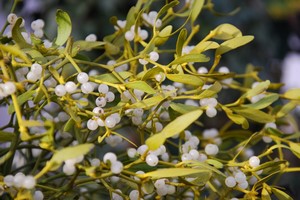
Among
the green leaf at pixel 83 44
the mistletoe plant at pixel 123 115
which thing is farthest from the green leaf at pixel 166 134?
the green leaf at pixel 83 44

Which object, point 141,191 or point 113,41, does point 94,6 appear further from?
point 141,191

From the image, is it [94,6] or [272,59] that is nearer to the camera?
[94,6]

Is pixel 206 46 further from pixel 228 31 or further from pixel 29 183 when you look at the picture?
pixel 29 183

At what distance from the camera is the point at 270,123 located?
43 cm

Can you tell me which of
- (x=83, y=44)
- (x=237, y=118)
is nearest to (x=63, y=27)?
(x=83, y=44)

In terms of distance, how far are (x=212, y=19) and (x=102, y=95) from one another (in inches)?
40.5

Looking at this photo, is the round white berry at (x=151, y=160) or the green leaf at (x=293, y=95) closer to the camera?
the round white berry at (x=151, y=160)

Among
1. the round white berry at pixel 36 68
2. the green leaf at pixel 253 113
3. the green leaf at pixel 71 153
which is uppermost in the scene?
the round white berry at pixel 36 68

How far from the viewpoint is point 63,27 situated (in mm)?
354

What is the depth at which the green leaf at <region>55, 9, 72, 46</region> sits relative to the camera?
35cm

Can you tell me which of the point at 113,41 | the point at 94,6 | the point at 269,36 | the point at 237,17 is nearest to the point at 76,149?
the point at 113,41

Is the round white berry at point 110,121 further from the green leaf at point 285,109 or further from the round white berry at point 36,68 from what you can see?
the green leaf at point 285,109

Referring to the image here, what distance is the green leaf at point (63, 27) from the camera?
1.15ft

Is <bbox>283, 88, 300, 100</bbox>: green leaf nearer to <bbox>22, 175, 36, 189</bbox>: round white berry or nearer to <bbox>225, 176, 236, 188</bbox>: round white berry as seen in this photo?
<bbox>225, 176, 236, 188</bbox>: round white berry
